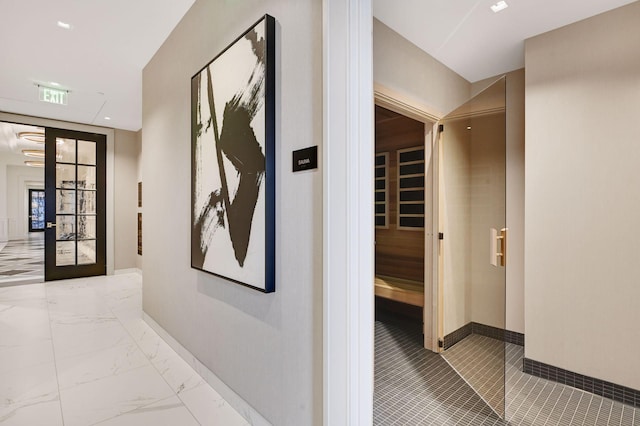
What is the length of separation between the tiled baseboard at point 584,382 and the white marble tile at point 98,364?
3.01 meters

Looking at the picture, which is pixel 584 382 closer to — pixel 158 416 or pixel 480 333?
pixel 480 333

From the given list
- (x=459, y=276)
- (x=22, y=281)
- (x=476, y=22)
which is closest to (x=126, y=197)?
(x=22, y=281)

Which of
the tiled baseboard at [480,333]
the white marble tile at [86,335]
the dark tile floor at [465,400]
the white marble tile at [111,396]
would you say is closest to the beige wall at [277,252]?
the white marble tile at [111,396]

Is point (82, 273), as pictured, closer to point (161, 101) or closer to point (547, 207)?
point (161, 101)

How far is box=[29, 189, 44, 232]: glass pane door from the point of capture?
46.8ft

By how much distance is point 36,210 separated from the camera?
14961mm

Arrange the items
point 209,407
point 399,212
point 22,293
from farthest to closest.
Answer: point 22,293, point 399,212, point 209,407

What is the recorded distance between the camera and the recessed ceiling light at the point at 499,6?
207 cm

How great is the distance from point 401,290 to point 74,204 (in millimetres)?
5712

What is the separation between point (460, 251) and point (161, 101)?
3083 mm

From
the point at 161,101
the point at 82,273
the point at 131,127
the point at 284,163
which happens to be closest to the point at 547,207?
the point at 284,163

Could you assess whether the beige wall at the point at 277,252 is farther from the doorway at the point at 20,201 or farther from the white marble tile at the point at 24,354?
the doorway at the point at 20,201

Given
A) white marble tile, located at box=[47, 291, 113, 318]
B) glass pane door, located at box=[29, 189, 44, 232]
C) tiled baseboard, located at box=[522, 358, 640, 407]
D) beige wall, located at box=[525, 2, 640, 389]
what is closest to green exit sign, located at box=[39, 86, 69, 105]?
white marble tile, located at box=[47, 291, 113, 318]

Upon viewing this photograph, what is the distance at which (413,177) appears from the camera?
361 centimetres
